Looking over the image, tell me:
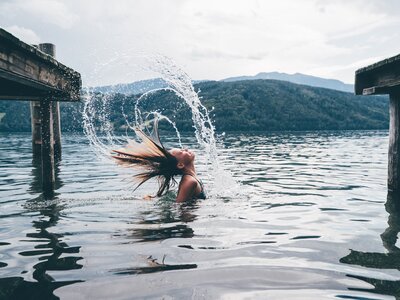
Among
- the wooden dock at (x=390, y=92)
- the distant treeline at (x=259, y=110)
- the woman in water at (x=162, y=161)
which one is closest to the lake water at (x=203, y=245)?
the woman in water at (x=162, y=161)

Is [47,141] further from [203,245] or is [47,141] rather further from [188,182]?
[203,245]

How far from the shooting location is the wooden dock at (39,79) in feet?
14.7

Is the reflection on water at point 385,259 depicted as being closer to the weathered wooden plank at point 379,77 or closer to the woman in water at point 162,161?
the weathered wooden plank at point 379,77

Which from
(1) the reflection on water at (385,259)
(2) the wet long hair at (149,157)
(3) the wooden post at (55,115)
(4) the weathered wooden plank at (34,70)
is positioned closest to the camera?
(1) the reflection on water at (385,259)

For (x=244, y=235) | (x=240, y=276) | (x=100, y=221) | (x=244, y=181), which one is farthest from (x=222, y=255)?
(x=244, y=181)

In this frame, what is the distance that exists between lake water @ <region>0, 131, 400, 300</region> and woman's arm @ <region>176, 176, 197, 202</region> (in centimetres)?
27

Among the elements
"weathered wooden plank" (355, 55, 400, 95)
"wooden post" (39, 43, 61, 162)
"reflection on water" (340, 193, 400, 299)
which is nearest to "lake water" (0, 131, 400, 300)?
"reflection on water" (340, 193, 400, 299)

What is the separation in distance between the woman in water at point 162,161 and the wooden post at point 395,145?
4451mm

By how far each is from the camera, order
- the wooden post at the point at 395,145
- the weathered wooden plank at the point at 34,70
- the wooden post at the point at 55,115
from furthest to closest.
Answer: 1. the wooden post at the point at 55,115
2. the wooden post at the point at 395,145
3. the weathered wooden plank at the point at 34,70

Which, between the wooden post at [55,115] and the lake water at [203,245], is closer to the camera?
the lake water at [203,245]

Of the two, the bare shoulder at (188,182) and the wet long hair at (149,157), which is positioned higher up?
the wet long hair at (149,157)

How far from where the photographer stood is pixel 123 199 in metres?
8.59

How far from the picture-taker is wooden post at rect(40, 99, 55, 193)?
771cm

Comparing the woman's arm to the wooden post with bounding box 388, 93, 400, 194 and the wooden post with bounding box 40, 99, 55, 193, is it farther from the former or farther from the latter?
the wooden post with bounding box 388, 93, 400, 194
